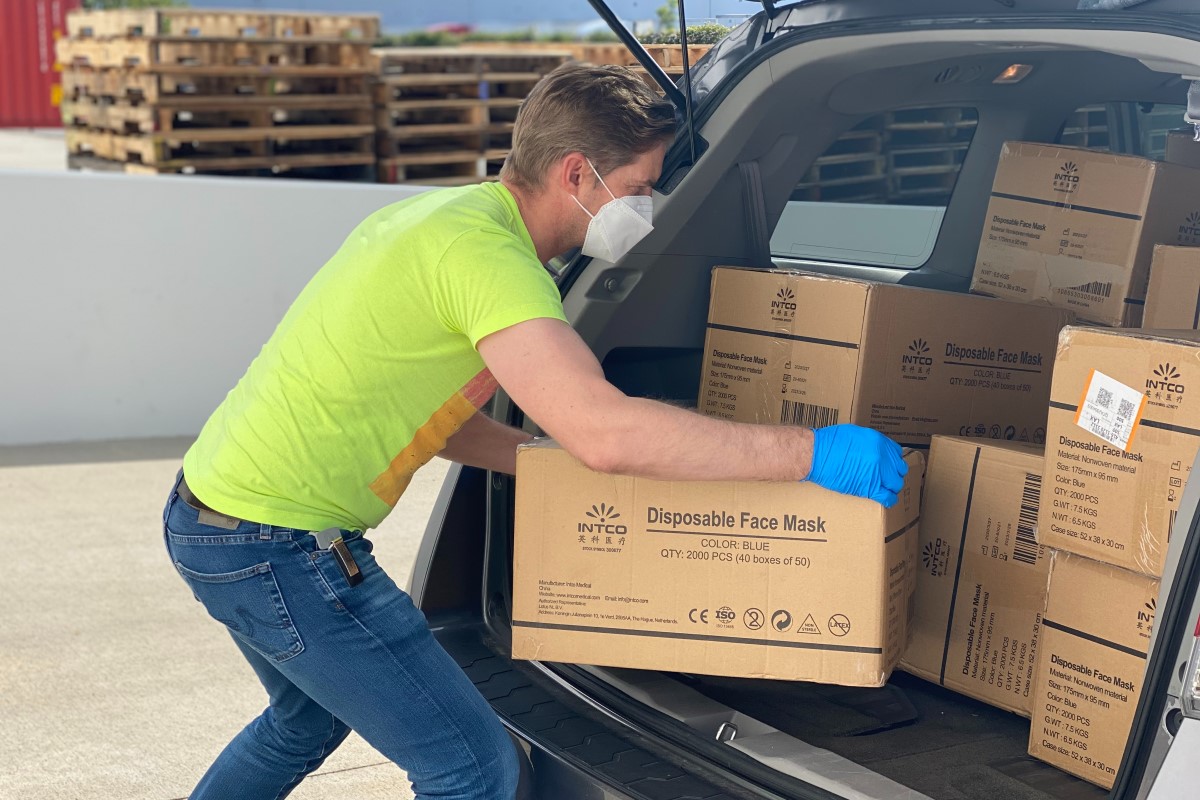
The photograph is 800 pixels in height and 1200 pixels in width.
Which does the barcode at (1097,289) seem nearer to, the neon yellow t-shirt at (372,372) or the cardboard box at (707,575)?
the cardboard box at (707,575)

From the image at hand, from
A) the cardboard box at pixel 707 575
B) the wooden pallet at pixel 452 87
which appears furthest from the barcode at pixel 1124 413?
the wooden pallet at pixel 452 87

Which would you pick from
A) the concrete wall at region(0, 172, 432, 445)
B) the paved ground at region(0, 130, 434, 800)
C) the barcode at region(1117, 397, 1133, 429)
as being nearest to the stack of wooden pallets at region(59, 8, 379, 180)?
the concrete wall at region(0, 172, 432, 445)

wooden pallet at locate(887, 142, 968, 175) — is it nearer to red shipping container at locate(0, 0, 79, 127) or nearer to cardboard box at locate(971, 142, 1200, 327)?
cardboard box at locate(971, 142, 1200, 327)

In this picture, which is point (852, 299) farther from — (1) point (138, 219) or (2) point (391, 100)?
(2) point (391, 100)

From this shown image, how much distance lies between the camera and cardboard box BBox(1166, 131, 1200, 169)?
2910 millimetres

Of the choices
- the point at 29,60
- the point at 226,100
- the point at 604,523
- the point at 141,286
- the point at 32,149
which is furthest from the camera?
the point at 32,149

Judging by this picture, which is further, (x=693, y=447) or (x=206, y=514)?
(x=206, y=514)

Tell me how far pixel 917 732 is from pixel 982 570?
0.33 metres

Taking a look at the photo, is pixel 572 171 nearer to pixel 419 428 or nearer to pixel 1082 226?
pixel 419 428

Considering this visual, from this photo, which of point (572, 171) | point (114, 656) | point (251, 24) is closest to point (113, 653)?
point (114, 656)

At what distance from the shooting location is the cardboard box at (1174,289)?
8.69 feet

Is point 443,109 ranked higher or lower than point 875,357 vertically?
higher

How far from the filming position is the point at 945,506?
262 centimetres

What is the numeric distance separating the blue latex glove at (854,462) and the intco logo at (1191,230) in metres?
1.11
